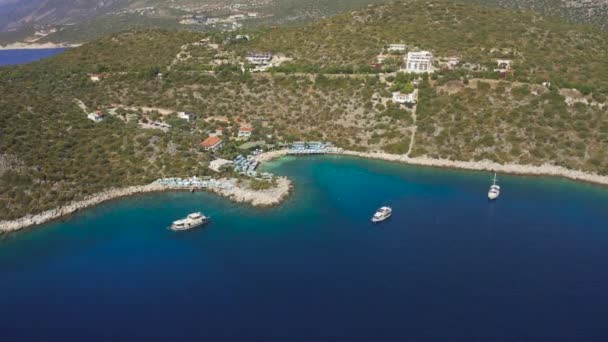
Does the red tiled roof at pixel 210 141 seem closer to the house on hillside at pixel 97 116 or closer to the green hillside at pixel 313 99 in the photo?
the green hillside at pixel 313 99

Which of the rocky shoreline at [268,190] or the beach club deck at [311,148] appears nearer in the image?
the rocky shoreline at [268,190]

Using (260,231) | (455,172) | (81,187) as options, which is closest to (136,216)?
(81,187)

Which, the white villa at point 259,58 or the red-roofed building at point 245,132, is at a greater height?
the white villa at point 259,58

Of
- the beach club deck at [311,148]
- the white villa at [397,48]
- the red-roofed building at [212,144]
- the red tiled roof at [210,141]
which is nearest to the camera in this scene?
the red-roofed building at [212,144]

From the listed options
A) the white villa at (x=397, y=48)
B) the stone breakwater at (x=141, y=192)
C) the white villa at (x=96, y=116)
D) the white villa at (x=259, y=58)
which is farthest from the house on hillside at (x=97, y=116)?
the white villa at (x=397, y=48)

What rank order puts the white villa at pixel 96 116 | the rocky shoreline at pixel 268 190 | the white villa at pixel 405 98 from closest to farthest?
the rocky shoreline at pixel 268 190 → the white villa at pixel 96 116 → the white villa at pixel 405 98

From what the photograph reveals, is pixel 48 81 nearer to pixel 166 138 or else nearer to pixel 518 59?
pixel 166 138

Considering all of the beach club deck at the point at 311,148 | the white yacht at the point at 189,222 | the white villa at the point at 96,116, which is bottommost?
the beach club deck at the point at 311,148
